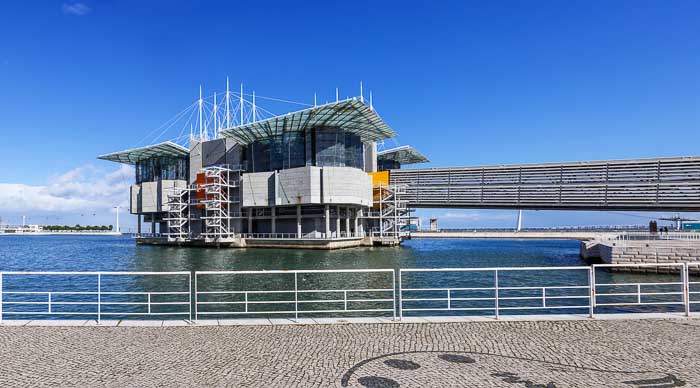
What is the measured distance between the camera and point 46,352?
733cm

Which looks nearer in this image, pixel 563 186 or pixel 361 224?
pixel 563 186

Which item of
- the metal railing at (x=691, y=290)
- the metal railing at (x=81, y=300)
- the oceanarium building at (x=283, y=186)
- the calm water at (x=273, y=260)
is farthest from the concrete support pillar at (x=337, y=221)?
the metal railing at (x=691, y=290)

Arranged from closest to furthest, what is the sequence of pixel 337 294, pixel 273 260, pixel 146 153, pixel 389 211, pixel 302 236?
pixel 337 294 < pixel 273 260 < pixel 302 236 < pixel 389 211 < pixel 146 153

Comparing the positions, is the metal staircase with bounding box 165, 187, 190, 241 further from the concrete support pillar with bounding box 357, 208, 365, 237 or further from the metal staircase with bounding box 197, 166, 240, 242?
the concrete support pillar with bounding box 357, 208, 365, 237

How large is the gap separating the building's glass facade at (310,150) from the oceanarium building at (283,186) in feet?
0.50

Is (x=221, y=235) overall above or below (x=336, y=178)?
below

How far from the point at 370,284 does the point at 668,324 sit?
16.7m

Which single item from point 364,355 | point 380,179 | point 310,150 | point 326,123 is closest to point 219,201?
point 310,150

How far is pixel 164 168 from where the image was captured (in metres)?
86.4

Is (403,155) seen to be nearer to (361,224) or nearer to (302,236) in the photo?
(361,224)

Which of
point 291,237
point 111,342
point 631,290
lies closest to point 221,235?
point 291,237

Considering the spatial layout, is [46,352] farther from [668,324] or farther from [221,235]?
[221,235]

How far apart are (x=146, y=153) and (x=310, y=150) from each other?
39086 millimetres

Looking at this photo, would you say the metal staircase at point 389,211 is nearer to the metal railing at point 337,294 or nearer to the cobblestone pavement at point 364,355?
the metal railing at point 337,294
